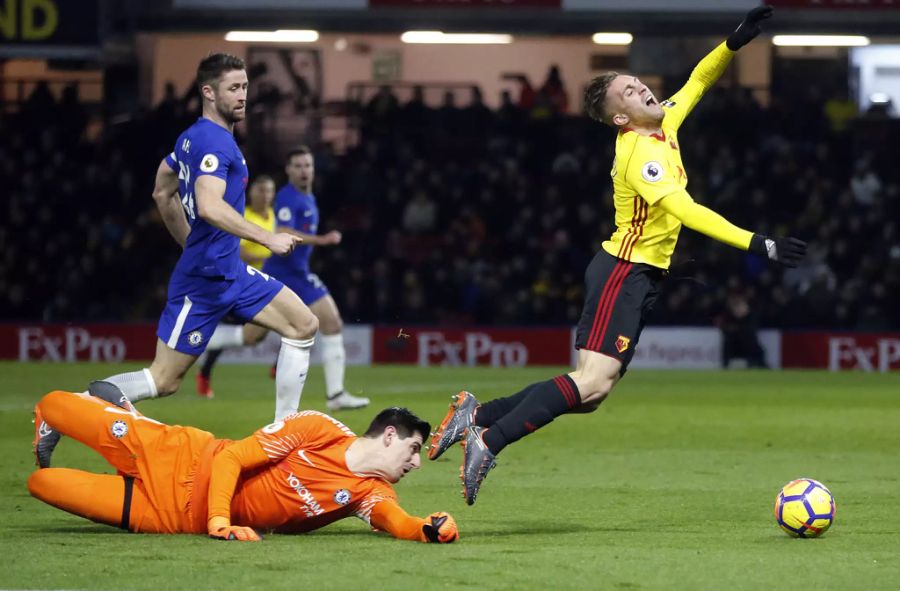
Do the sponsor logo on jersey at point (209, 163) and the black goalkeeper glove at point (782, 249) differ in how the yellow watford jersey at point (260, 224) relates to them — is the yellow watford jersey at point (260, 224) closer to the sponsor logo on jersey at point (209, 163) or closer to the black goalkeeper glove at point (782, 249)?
the sponsor logo on jersey at point (209, 163)

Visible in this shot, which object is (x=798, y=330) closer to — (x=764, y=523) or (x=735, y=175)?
(x=735, y=175)

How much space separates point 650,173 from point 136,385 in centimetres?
280

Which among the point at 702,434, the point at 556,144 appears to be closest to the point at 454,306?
the point at 556,144

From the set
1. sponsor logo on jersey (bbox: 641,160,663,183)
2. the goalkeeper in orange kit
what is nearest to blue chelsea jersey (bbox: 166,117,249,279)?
the goalkeeper in orange kit

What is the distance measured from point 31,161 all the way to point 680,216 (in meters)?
20.0

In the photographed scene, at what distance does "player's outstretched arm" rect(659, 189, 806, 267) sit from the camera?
6680mm

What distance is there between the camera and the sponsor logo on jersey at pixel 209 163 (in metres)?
7.82

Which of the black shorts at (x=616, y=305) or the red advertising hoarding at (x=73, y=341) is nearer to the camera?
the black shorts at (x=616, y=305)

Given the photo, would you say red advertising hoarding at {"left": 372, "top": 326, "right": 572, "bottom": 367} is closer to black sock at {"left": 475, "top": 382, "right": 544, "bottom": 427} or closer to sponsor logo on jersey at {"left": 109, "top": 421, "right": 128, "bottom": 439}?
black sock at {"left": 475, "top": 382, "right": 544, "bottom": 427}

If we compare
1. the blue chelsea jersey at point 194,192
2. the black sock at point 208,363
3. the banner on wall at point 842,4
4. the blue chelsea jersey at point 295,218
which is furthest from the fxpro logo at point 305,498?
the banner on wall at point 842,4

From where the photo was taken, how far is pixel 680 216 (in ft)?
23.2

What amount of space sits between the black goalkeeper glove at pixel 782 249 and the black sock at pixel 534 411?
43.9 inches

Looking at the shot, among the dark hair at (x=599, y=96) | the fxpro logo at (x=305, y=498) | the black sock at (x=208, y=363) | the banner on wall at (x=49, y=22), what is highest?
the banner on wall at (x=49, y=22)

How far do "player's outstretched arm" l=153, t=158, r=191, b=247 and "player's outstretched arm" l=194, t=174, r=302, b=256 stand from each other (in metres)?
0.42
